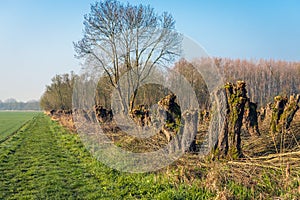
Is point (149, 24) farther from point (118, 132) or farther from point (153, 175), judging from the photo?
point (153, 175)

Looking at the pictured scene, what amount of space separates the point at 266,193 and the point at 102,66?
2112cm

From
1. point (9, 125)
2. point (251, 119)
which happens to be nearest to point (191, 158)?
point (251, 119)

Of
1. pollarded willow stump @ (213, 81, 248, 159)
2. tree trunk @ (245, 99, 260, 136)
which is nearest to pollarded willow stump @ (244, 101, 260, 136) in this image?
tree trunk @ (245, 99, 260, 136)

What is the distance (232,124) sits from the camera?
779 cm

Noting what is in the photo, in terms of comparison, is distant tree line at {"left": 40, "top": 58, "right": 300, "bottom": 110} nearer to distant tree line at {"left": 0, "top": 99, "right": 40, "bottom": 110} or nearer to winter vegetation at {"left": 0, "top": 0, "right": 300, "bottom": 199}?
winter vegetation at {"left": 0, "top": 0, "right": 300, "bottom": 199}

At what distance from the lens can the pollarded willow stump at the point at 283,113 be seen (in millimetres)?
8602

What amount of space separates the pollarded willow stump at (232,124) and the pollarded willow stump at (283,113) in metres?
1.43

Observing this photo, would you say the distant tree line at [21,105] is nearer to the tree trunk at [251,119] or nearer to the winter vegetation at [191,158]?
the winter vegetation at [191,158]

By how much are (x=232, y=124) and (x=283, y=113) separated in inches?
76.2

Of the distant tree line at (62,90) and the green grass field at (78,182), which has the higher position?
the distant tree line at (62,90)

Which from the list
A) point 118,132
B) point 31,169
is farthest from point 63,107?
point 31,169

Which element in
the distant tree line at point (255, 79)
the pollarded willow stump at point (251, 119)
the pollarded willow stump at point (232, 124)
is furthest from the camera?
the distant tree line at point (255, 79)

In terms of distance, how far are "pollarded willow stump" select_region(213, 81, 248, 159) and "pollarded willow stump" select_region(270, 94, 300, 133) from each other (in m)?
1.43

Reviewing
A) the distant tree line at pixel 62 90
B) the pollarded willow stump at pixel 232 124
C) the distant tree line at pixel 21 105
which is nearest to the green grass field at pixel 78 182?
the pollarded willow stump at pixel 232 124
